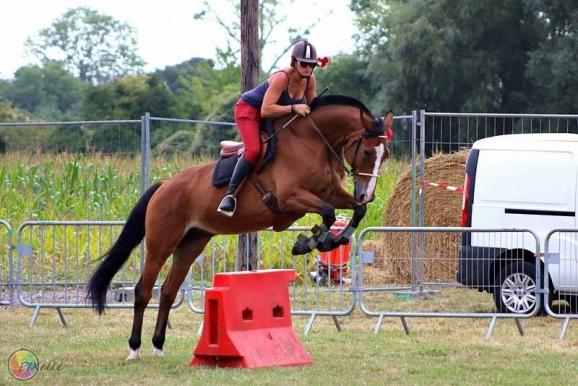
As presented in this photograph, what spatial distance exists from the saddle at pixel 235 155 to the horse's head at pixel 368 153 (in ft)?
2.59

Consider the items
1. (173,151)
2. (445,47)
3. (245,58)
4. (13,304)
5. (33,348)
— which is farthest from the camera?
(445,47)

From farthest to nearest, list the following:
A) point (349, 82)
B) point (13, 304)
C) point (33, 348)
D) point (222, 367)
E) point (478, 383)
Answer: point (349, 82) → point (13, 304) → point (33, 348) → point (222, 367) → point (478, 383)

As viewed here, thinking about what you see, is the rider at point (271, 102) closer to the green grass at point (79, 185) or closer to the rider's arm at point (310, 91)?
the rider's arm at point (310, 91)

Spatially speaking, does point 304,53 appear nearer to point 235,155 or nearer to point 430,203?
point 235,155

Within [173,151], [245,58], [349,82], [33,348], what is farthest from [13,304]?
[349,82]

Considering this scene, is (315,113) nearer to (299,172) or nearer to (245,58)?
(299,172)

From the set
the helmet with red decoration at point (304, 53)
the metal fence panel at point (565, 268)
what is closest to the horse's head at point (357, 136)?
the helmet with red decoration at point (304, 53)

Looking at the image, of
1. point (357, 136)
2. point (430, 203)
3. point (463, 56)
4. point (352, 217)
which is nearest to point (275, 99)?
point (357, 136)

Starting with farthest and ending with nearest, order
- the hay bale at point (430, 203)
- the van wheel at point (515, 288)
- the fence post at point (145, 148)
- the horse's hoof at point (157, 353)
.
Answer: the hay bale at point (430, 203) → the fence post at point (145, 148) → the van wheel at point (515, 288) → the horse's hoof at point (157, 353)

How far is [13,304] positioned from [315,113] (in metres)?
5.76

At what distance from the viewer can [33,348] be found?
37.6ft

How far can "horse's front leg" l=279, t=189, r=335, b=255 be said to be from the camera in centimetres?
1019

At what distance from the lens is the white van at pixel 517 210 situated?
43.8 feet

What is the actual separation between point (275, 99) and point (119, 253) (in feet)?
8.10
